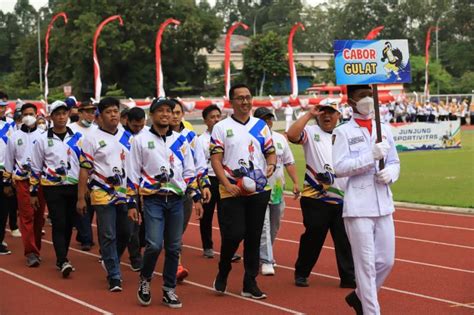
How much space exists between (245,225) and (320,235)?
1.00 metres

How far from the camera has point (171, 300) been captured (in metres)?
8.70

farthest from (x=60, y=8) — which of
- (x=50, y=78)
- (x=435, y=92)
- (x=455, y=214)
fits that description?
(x=455, y=214)

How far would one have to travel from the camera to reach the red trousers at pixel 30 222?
37.6 feet

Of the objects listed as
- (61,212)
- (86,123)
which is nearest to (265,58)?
(86,123)

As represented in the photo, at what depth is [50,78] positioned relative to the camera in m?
81.6

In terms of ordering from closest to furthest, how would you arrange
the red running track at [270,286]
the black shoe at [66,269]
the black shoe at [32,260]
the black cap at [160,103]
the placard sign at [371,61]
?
the placard sign at [371,61], the red running track at [270,286], the black cap at [160,103], the black shoe at [66,269], the black shoe at [32,260]

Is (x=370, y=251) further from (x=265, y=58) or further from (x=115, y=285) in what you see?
(x=265, y=58)

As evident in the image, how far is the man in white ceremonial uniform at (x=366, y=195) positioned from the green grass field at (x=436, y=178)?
32.2 ft

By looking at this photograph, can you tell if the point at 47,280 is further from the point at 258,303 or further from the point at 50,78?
the point at 50,78

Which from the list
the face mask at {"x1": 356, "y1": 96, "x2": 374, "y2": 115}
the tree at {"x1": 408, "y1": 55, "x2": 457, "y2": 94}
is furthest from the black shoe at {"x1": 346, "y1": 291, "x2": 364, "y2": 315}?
the tree at {"x1": 408, "y1": 55, "x2": 457, "y2": 94}

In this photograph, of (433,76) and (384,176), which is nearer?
(384,176)

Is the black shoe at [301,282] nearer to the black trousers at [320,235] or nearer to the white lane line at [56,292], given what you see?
the black trousers at [320,235]

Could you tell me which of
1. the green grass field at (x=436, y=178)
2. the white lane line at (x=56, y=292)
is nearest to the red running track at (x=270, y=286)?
the white lane line at (x=56, y=292)

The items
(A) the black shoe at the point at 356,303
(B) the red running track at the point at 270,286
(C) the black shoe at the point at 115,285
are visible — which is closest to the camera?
(A) the black shoe at the point at 356,303
